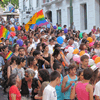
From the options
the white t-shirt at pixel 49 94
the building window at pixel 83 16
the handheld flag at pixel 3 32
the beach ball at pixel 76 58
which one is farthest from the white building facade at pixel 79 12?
the white t-shirt at pixel 49 94

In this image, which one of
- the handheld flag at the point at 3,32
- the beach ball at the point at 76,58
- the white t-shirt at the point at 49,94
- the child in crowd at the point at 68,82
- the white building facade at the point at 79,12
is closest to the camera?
the white t-shirt at the point at 49,94

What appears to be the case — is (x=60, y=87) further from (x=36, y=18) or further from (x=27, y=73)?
(x=36, y=18)

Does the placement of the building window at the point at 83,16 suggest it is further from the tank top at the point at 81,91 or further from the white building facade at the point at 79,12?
the tank top at the point at 81,91

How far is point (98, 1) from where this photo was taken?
68.4ft

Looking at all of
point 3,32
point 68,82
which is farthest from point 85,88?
point 3,32

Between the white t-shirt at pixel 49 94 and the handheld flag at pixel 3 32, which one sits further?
the handheld flag at pixel 3 32

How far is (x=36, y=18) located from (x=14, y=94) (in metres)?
8.85

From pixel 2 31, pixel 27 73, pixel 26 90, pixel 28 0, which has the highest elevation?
pixel 28 0

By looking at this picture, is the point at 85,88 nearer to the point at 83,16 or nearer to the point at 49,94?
the point at 49,94

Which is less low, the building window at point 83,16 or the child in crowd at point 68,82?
the building window at point 83,16

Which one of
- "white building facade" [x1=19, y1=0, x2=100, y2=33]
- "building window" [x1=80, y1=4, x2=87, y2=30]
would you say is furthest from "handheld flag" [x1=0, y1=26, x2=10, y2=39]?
"building window" [x1=80, y1=4, x2=87, y2=30]

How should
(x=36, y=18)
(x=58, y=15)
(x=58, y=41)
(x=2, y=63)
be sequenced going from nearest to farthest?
(x=2, y=63), (x=58, y=41), (x=36, y=18), (x=58, y=15)

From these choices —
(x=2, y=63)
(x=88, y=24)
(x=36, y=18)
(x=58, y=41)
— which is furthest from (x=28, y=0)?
(x=2, y=63)

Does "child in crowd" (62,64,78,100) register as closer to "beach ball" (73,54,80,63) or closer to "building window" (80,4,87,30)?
"beach ball" (73,54,80,63)
